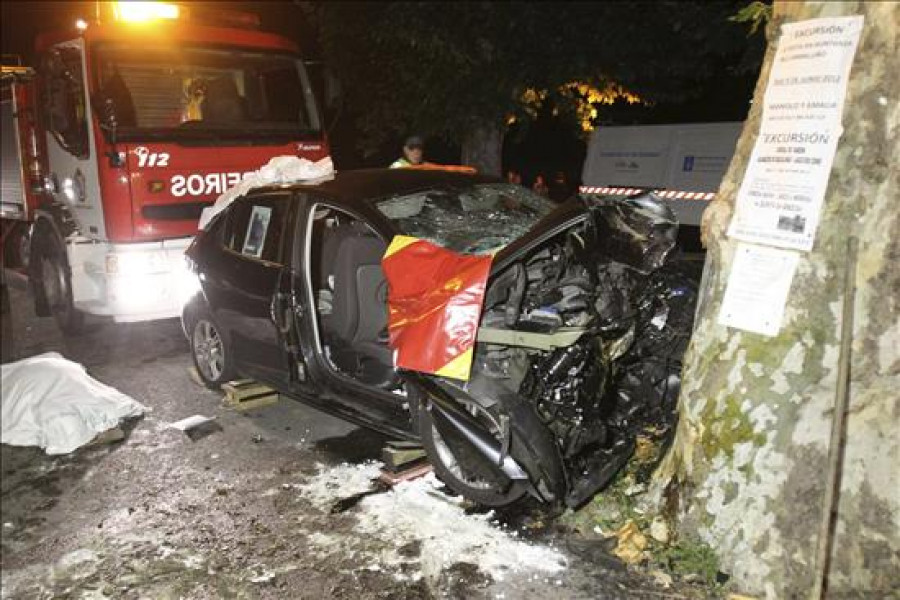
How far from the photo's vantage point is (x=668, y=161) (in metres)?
12.1

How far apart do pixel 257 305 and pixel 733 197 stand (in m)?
3.15

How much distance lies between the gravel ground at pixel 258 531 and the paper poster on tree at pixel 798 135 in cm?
160

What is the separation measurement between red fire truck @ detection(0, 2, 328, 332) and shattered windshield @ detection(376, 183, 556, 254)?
3.10 metres

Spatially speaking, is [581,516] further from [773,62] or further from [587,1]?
[587,1]

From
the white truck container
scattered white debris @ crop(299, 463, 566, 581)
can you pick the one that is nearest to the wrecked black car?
scattered white debris @ crop(299, 463, 566, 581)

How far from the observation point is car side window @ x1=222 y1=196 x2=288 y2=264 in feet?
16.1

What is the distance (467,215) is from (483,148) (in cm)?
844

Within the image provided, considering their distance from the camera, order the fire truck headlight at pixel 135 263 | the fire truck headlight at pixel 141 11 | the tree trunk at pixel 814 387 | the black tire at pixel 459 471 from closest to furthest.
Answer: the tree trunk at pixel 814 387 < the black tire at pixel 459 471 < the fire truck headlight at pixel 135 263 < the fire truck headlight at pixel 141 11

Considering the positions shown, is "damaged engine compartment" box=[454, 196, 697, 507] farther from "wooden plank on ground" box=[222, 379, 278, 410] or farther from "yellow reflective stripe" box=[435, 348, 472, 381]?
"wooden plank on ground" box=[222, 379, 278, 410]

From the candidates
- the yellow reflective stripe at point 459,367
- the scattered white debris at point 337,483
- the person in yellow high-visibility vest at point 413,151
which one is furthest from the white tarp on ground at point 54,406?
the person in yellow high-visibility vest at point 413,151

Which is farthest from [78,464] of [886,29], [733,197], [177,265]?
[886,29]

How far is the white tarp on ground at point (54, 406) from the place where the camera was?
16.2 feet

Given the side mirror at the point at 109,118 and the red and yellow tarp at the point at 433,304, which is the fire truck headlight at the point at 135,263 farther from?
the red and yellow tarp at the point at 433,304

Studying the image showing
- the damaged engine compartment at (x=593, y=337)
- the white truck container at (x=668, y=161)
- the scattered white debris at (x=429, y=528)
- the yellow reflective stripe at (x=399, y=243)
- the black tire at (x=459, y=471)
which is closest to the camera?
the scattered white debris at (x=429, y=528)
